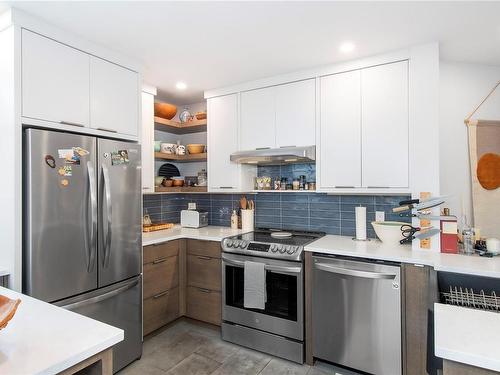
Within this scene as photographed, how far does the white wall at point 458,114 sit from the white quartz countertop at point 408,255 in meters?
0.68

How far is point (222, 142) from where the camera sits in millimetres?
3236

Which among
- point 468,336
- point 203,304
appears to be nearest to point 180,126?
point 203,304

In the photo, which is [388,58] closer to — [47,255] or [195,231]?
[195,231]

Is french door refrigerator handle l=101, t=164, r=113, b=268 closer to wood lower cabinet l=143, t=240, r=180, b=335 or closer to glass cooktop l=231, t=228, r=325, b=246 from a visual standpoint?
wood lower cabinet l=143, t=240, r=180, b=335

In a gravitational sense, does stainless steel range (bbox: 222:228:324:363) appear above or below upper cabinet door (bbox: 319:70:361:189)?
below

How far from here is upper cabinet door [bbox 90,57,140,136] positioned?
2.19 metres

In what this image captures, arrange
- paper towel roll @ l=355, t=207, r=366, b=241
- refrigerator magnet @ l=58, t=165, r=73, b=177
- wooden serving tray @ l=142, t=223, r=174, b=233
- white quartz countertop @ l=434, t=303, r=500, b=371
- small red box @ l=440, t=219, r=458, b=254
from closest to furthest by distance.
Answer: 1. white quartz countertop @ l=434, t=303, r=500, b=371
2. refrigerator magnet @ l=58, t=165, r=73, b=177
3. small red box @ l=440, t=219, r=458, b=254
4. paper towel roll @ l=355, t=207, r=366, b=241
5. wooden serving tray @ l=142, t=223, r=174, b=233

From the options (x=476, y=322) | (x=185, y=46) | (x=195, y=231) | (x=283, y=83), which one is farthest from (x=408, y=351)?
(x=185, y=46)

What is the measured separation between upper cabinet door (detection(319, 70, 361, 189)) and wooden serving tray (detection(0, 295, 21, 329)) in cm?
226

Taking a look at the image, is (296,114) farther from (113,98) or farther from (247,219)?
(113,98)

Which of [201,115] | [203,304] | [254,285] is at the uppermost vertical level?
[201,115]

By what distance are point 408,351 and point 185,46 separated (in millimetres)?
2690

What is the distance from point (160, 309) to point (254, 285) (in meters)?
0.95

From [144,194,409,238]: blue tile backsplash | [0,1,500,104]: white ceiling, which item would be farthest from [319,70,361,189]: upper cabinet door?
[144,194,409,238]: blue tile backsplash
